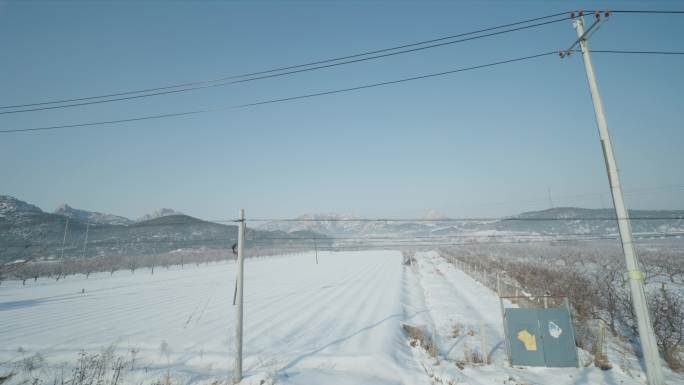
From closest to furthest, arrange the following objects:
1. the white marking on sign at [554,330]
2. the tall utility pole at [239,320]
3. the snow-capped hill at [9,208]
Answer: the tall utility pole at [239,320] → the white marking on sign at [554,330] → the snow-capped hill at [9,208]

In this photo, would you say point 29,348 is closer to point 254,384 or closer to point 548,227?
point 254,384

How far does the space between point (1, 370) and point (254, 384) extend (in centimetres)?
967

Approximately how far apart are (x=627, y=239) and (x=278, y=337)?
1388 centimetres

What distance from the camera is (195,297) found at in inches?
1010

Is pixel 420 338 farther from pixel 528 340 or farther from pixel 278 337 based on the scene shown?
pixel 278 337

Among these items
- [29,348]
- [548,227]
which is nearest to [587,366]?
[29,348]

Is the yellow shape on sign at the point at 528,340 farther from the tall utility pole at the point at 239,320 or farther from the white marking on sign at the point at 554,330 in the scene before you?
the tall utility pole at the point at 239,320

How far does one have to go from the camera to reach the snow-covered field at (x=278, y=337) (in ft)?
30.0

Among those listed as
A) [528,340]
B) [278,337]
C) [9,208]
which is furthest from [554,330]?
[9,208]

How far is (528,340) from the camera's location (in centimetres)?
1009

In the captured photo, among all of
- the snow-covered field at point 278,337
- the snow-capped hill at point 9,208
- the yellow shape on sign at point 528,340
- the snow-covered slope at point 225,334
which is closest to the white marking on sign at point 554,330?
the yellow shape on sign at point 528,340

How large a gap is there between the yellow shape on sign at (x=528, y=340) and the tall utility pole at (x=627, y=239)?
3177 mm

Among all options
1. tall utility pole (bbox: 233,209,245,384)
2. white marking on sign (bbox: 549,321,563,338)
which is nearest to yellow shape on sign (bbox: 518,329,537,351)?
white marking on sign (bbox: 549,321,563,338)

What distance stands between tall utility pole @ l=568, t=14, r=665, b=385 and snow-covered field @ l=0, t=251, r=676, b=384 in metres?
2.63
